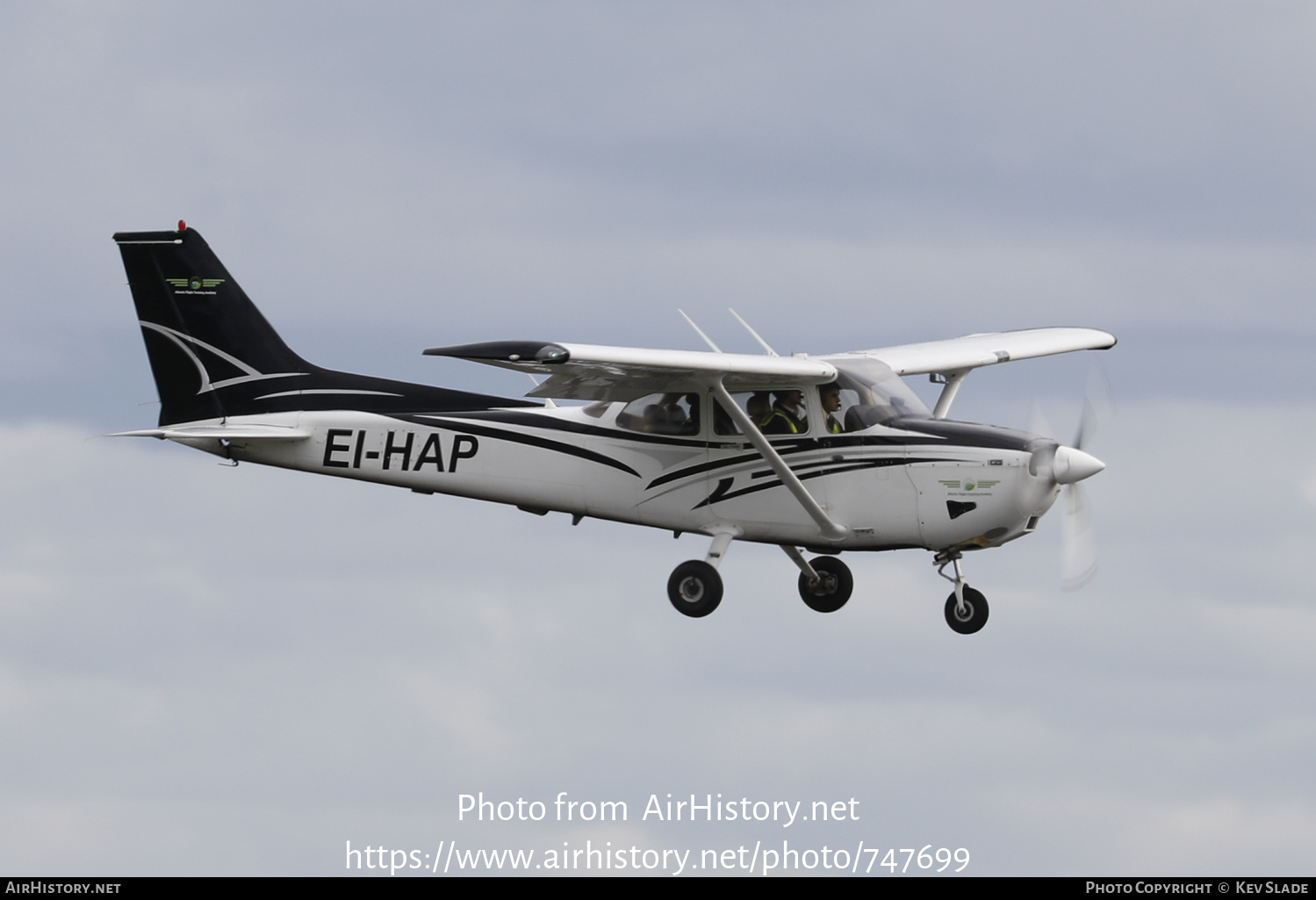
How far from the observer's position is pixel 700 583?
19.0 meters

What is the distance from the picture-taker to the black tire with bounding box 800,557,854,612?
2023 cm

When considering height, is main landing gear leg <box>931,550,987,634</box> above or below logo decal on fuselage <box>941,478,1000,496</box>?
below

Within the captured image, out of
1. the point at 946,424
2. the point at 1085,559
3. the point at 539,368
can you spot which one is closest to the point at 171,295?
the point at 539,368

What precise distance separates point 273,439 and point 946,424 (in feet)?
24.0

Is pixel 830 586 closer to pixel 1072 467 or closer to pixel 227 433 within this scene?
pixel 1072 467

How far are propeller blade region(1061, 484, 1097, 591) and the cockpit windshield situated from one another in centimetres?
179

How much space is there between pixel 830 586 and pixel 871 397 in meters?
2.50

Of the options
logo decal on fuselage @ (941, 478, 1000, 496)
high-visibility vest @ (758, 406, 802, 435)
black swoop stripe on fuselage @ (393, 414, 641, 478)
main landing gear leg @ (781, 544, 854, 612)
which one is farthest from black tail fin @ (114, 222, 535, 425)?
logo decal on fuselage @ (941, 478, 1000, 496)

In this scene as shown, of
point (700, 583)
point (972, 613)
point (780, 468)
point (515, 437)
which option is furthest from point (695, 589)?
point (972, 613)

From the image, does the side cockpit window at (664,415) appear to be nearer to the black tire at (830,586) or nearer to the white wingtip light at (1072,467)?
the black tire at (830,586)

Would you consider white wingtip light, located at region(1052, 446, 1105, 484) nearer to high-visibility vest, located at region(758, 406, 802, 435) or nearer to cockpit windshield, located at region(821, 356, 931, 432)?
cockpit windshield, located at region(821, 356, 931, 432)

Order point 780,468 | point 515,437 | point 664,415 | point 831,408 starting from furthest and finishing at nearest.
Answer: point 515,437 < point 664,415 < point 831,408 < point 780,468

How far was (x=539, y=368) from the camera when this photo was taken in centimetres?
1700

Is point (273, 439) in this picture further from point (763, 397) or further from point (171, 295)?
point (763, 397)
